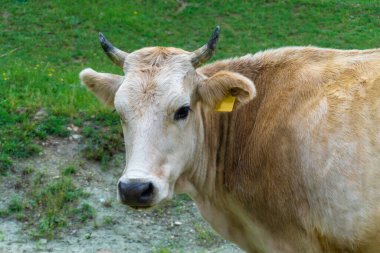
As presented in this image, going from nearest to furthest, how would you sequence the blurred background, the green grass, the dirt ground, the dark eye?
the dark eye
the dirt ground
the blurred background
the green grass

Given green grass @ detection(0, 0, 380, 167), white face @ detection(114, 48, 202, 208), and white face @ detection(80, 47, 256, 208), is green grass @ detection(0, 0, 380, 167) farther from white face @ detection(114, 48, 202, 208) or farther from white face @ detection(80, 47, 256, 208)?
white face @ detection(114, 48, 202, 208)

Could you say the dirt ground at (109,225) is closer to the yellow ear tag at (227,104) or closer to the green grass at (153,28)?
the green grass at (153,28)

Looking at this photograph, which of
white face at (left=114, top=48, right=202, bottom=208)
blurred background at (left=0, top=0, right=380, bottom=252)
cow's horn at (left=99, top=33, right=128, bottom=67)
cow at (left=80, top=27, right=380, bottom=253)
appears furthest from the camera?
blurred background at (left=0, top=0, right=380, bottom=252)

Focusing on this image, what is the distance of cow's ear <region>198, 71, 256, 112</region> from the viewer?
20.0 feet

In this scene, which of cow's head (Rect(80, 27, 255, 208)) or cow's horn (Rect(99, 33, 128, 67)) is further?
cow's horn (Rect(99, 33, 128, 67))

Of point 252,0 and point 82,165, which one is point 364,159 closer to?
point 82,165

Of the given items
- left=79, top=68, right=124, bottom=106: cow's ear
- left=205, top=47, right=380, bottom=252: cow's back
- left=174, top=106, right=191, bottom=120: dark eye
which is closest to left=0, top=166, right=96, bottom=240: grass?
left=79, top=68, right=124, bottom=106: cow's ear

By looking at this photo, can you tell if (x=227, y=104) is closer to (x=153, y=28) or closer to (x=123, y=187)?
(x=123, y=187)

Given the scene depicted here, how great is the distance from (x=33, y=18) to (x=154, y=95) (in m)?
16.5

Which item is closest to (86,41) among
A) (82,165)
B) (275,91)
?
(82,165)

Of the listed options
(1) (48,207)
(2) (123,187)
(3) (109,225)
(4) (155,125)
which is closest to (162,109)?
(4) (155,125)

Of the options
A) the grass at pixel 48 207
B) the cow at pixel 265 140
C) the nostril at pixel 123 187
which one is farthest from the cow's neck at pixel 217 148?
the grass at pixel 48 207

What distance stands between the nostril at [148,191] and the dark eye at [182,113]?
748 mm

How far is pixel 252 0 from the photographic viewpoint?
24.6 m
